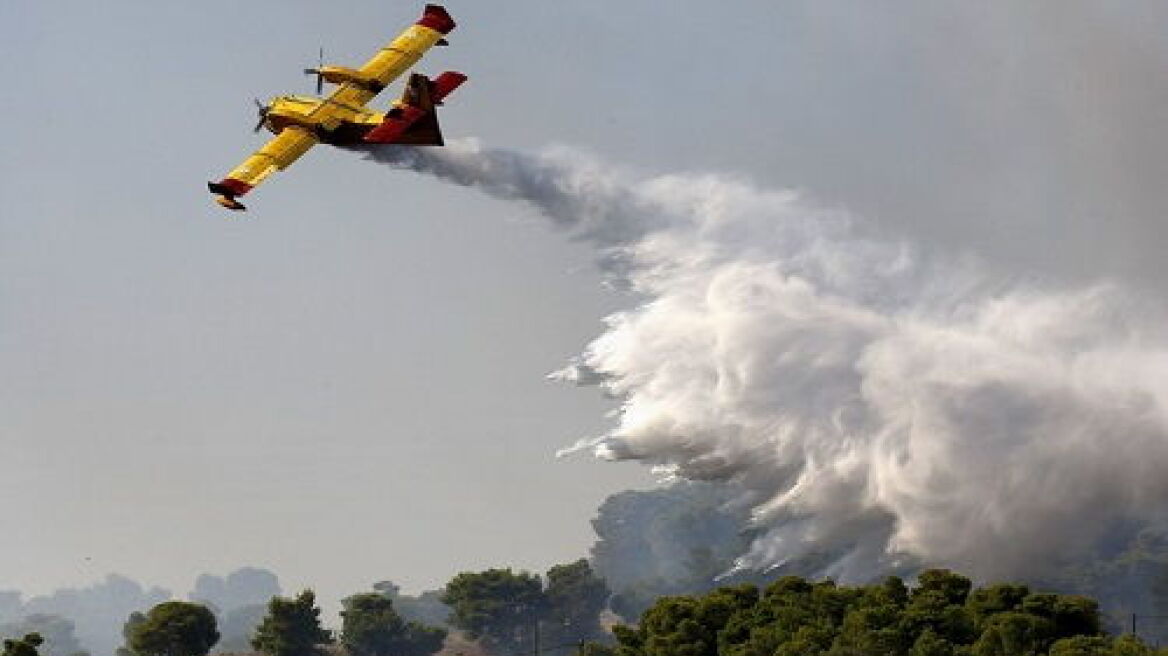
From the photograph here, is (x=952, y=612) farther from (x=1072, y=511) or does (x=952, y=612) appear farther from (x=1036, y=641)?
(x=1072, y=511)

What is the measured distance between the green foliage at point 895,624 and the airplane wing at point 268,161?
120 feet

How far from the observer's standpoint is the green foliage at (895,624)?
10775 cm

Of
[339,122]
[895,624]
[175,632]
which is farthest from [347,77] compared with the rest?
[175,632]

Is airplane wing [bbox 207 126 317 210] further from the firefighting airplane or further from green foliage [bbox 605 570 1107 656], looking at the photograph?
green foliage [bbox 605 570 1107 656]

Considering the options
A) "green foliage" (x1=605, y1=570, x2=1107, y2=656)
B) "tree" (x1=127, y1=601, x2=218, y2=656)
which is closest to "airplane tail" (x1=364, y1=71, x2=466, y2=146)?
"green foliage" (x1=605, y1=570, x2=1107, y2=656)

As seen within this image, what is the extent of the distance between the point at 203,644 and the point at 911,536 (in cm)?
7434

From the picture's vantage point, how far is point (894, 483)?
5782 inches

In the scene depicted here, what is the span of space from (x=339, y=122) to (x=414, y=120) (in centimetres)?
424

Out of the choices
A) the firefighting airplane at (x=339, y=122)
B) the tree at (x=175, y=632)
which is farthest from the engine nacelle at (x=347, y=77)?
the tree at (x=175, y=632)

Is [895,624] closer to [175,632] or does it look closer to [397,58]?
[397,58]

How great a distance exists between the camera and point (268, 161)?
11500 cm

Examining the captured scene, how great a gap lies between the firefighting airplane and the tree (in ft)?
281

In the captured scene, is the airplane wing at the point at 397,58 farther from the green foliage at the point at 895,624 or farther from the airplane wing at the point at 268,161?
the green foliage at the point at 895,624

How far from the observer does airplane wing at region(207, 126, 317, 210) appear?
112938 mm
